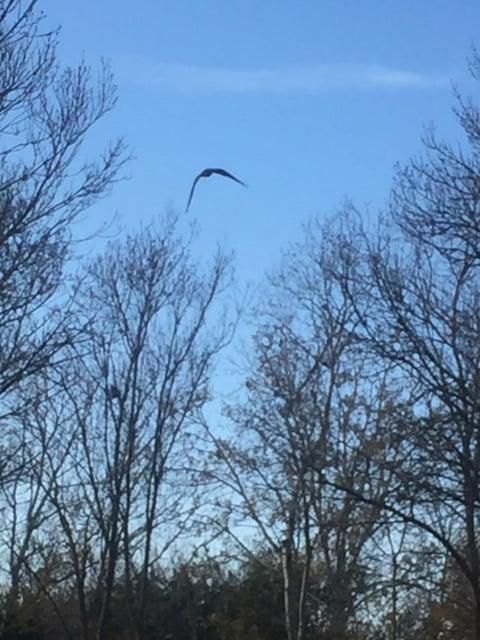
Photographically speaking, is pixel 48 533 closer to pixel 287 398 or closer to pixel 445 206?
pixel 287 398

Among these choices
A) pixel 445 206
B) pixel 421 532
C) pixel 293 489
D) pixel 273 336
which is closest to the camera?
pixel 445 206

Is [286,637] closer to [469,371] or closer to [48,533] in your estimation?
[48,533]

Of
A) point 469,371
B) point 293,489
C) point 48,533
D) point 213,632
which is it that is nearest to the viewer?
point 469,371

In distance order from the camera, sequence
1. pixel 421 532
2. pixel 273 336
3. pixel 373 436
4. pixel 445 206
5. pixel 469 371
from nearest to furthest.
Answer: pixel 445 206 < pixel 469 371 < pixel 373 436 < pixel 421 532 < pixel 273 336

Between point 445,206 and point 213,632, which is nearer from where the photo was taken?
point 445,206

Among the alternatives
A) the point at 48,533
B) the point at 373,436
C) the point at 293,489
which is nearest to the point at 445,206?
the point at 373,436

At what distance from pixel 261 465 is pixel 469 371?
32.2ft

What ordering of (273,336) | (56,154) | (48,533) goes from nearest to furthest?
1. (56,154)
2. (273,336)
3. (48,533)

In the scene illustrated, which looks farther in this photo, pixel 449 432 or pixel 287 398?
pixel 287 398

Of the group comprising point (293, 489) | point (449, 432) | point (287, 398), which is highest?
point (287, 398)

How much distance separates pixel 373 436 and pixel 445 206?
4.49 metres

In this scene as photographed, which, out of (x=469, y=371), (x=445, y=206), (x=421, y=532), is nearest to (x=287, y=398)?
(x=421, y=532)

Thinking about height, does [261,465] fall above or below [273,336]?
below

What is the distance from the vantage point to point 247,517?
27.6 meters
